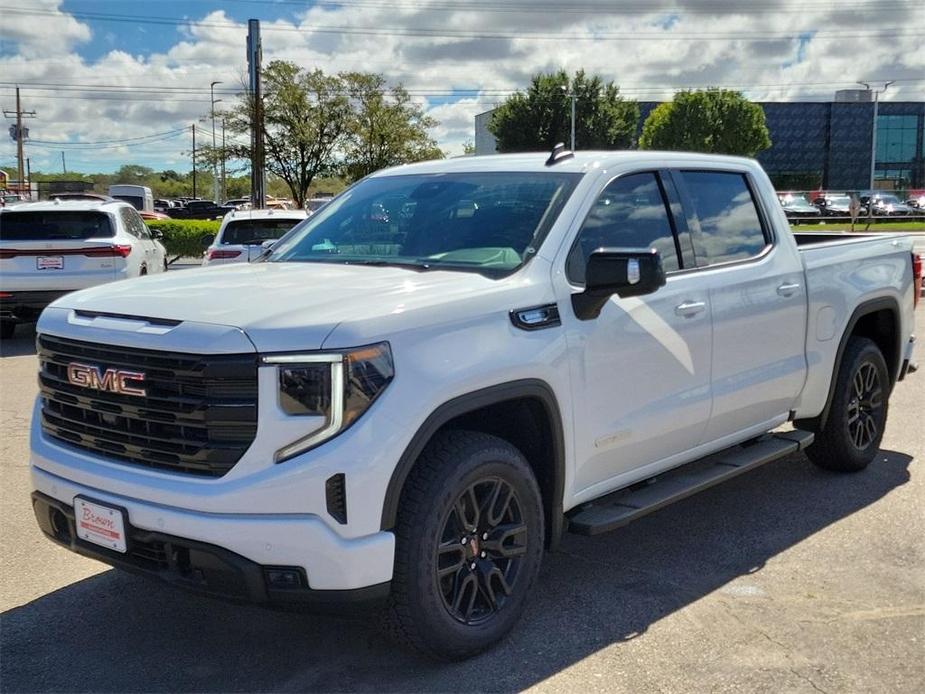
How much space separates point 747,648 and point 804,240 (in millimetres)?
3944

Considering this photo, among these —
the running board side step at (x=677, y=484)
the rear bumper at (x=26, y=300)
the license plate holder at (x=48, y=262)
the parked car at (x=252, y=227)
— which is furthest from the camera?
the parked car at (x=252, y=227)

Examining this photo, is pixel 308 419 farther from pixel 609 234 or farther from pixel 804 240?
pixel 804 240

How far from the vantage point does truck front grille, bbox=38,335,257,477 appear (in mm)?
3094

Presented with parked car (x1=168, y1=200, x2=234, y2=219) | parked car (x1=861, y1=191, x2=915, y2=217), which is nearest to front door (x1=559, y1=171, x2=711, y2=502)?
parked car (x1=168, y1=200, x2=234, y2=219)

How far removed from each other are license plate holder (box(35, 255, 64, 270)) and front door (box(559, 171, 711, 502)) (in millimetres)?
9365

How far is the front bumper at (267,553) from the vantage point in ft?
10.0

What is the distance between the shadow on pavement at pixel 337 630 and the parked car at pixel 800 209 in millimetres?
40661

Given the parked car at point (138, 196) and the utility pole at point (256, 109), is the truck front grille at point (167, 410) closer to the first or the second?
the utility pole at point (256, 109)

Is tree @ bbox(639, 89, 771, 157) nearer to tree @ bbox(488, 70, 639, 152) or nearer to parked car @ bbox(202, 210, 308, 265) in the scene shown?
tree @ bbox(488, 70, 639, 152)

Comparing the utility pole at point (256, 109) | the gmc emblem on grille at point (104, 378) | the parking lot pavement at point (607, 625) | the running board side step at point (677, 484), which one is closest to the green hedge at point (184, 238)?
the utility pole at point (256, 109)

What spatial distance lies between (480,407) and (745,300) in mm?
1944

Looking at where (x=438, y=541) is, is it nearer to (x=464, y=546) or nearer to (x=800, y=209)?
(x=464, y=546)

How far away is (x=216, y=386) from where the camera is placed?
3107 mm

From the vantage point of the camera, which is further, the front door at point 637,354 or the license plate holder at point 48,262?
the license plate holder at point 48,262
